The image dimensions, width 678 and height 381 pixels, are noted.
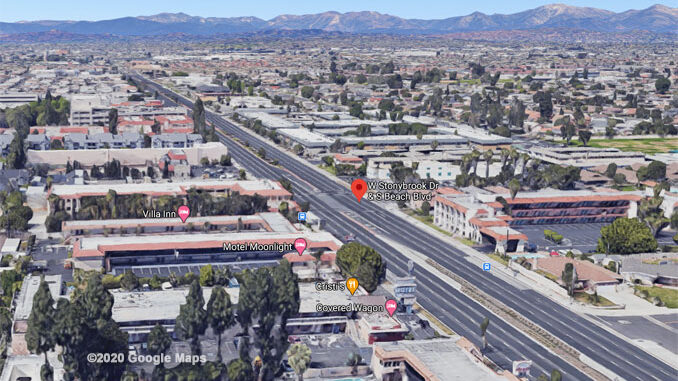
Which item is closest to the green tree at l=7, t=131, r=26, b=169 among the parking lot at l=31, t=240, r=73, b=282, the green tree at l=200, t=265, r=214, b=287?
the parking lot at l=31, t=240, r=73, b=282

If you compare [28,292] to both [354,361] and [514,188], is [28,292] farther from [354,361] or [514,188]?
[514,188]

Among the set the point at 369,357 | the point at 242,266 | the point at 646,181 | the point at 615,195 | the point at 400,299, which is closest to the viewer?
the point at 369,357

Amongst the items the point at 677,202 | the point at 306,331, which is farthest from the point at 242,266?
the point at 677,202

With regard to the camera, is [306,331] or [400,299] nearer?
[306,331]

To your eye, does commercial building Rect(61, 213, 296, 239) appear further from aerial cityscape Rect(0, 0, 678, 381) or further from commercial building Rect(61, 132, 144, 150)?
commercial building Rect(61, 132, 144, 150)

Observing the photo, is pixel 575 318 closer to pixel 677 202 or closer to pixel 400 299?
pixel 400 299

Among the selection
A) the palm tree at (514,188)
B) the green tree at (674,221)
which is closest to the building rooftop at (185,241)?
the palm tree at (514,188)
